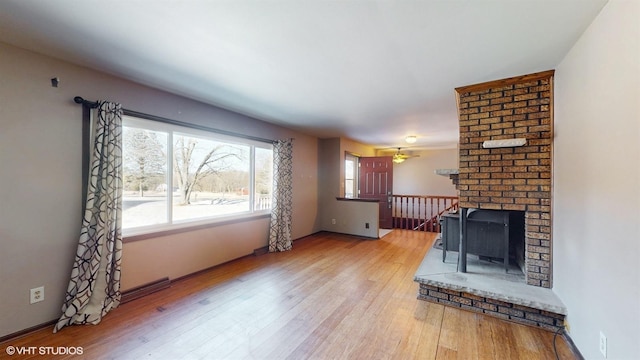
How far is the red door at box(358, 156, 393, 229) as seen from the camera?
22.0 ft

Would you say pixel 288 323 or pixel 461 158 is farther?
pixel 461 158

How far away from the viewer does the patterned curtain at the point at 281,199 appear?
4.56 metres

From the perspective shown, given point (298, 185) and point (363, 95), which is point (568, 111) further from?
point (298, 185)

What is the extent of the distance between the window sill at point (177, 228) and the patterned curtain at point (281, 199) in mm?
475

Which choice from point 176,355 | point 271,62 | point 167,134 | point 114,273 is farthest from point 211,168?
point 176,355

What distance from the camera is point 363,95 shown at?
10.6 ft

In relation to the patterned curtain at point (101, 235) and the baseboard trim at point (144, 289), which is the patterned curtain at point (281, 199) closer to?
the baseboard trim at point (144, 289)

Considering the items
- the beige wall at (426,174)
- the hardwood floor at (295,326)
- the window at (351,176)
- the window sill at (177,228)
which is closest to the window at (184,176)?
the window sill at (177,228)

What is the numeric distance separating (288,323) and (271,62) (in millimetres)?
2463

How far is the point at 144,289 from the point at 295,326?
1.91 metres

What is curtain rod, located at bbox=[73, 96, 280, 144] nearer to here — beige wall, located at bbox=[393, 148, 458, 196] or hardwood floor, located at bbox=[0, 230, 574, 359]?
hardwood floor, located at bbox=[0, 230, 574, 359]

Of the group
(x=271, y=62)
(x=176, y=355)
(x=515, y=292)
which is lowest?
(x=176, y=355)

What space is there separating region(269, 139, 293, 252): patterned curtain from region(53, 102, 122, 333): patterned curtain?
236cm

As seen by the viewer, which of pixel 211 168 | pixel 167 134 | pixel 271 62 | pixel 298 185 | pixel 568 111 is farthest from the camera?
pixel 298 185
